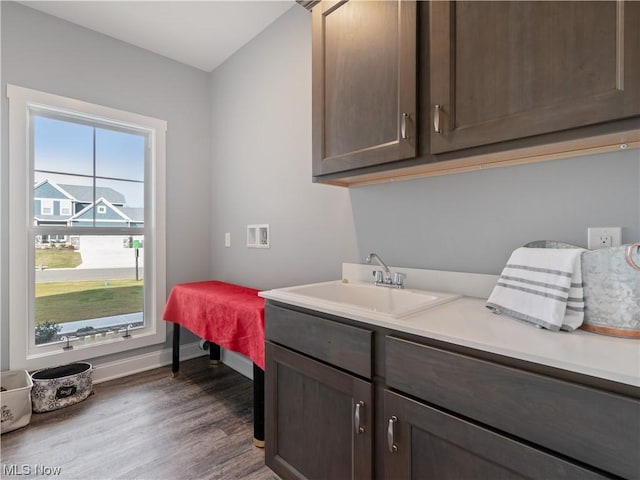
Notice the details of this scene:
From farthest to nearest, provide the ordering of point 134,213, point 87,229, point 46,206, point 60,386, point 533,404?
point 134,213 → point 87,229 → point 46,206 → point 60,386 → point 533,404

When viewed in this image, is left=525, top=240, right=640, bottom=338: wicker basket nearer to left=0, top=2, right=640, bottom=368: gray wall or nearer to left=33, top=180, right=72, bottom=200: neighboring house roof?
left=0, top=2, right=640, bottom=368: gray wall

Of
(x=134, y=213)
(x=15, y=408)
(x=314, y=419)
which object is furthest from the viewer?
(x=134, y=213)

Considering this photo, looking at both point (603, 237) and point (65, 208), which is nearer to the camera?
point (603, 237)

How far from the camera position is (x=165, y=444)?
69.2 inches

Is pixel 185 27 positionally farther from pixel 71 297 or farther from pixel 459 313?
pixel 459 313

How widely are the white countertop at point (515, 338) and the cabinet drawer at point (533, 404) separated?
4cm

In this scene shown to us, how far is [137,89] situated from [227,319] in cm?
213

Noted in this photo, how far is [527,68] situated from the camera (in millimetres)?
931

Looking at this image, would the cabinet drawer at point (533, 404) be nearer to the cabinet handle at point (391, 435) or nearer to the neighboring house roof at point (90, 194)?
the cabinet handle at point (391, 435)

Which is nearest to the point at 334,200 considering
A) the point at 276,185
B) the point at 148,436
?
the point at 276,185

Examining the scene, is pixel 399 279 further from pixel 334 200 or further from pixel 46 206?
pixel 46 206

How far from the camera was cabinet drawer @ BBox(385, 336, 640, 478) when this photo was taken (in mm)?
632

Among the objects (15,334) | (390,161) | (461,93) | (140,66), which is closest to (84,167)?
(140,66)

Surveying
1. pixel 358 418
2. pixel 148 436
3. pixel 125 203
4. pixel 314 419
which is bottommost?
pixel 148 436
